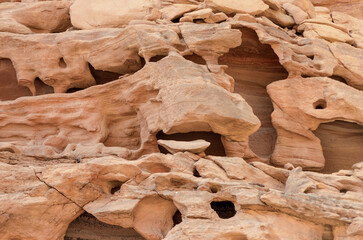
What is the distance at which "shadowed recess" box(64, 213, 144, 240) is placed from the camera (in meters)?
6.18

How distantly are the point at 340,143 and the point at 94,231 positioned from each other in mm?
5259

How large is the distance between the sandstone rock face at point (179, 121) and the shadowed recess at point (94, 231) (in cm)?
2

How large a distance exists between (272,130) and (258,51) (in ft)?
5.61

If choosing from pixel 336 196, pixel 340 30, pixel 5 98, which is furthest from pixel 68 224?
pixel 340 30

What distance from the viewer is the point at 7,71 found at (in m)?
8.79

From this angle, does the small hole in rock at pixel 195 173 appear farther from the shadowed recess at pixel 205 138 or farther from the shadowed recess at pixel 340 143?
the shadowed recess at pixel 340 143

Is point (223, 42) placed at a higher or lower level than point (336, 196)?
higher

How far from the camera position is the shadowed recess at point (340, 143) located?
28.0 ft

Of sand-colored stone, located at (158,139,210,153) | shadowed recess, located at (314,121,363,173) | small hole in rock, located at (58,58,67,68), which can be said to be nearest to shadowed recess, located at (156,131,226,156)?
sand-colored stone, located at (158,139,210,153)

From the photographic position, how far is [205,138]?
24.5 ft

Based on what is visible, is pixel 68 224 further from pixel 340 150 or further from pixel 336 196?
pixel 340 150

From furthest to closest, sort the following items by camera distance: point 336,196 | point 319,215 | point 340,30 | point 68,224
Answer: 1. point 340,30
2. point 68,224
3. point 336,196
4. point 319,215

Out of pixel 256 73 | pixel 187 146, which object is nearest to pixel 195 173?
pixel 187 146

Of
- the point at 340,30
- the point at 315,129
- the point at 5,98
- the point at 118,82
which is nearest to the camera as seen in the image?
the point at 118,82
